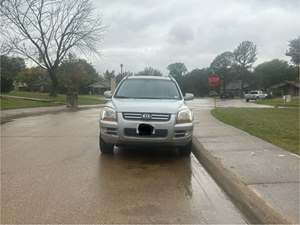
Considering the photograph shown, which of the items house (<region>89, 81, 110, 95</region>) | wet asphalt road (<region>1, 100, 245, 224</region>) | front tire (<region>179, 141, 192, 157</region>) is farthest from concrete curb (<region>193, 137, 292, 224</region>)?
house (<region>89, 81, 110, 95</region>)

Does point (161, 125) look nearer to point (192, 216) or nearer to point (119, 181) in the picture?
point (119, 181)

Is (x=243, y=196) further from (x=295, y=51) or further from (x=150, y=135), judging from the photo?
(x=295, y=51)

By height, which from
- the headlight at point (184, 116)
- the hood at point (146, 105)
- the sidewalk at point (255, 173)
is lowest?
the sidewalk at point (255, 173)

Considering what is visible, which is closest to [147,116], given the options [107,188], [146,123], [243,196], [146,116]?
[146,116]

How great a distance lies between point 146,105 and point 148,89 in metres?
1.49

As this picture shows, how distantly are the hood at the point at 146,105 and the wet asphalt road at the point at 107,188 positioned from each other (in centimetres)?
106

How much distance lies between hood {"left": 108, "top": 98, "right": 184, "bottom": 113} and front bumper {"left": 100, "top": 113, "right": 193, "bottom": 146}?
Answer: 166mm

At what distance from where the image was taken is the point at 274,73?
92.9 metres

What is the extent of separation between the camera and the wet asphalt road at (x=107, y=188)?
4.39 meters

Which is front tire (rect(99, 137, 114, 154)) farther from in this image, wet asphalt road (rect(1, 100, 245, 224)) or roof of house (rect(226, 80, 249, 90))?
roof of house (rect(226, 80, 249, 90))

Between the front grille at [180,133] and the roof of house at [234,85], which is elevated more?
the roof of house at [234,85]

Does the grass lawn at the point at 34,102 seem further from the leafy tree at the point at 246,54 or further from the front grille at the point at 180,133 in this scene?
the leafy tree at the point at 246,54

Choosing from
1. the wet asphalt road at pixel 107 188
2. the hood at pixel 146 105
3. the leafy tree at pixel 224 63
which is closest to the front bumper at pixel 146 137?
the hood at pixel 146 105

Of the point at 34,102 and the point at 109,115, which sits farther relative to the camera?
the point at 34,102
